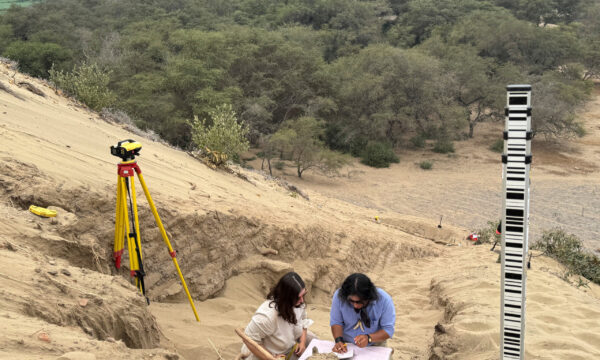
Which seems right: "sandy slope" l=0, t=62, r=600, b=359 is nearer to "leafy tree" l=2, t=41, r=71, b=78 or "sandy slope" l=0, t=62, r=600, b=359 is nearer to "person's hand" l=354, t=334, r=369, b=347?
→ "person's hand" l=354, t=334, r=369, b=347

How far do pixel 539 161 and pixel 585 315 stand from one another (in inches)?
813

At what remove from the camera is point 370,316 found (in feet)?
12.9

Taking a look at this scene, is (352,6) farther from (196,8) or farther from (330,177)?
(330,177)

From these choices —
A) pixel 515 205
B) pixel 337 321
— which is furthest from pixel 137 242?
pixel 515 205

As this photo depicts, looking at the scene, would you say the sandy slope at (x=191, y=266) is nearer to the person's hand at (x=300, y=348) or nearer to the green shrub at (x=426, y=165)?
the person's hand at (x=300, y=348)

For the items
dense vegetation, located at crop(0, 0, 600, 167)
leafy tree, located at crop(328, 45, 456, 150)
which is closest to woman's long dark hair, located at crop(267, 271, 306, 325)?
dense vegetation, located at crop(0, 0, 600, 167)

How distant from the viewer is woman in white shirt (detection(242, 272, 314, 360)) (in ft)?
12.1

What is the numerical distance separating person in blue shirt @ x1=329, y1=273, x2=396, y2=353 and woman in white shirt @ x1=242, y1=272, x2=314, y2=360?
24 cm

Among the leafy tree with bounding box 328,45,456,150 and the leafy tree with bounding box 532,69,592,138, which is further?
the leafy tree with bounding box 532,69,592,138

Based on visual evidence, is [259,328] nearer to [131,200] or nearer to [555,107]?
[131,200]

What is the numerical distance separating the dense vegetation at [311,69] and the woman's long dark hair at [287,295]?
1036 cm

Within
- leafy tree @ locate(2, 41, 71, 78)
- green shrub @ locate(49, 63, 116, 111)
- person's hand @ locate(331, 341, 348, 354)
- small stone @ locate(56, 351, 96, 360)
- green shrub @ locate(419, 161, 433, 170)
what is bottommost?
green shrub @ locate(419, 161, 433, 170)

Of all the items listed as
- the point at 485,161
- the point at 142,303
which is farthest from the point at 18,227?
the point at 485,161

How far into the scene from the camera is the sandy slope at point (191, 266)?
11.2 feet
